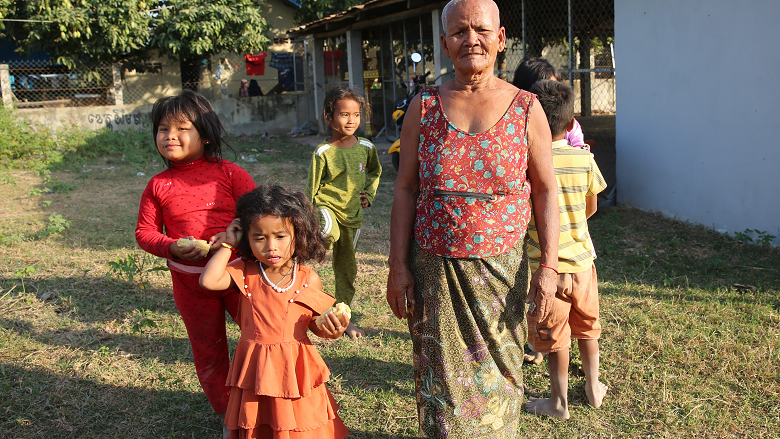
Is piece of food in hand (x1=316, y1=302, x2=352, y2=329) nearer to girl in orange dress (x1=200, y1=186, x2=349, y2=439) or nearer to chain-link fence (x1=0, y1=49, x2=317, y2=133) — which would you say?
girl in orange dress (x1=200, y1=186, x2=349, y2=439)

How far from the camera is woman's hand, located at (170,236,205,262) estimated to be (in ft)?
7.28

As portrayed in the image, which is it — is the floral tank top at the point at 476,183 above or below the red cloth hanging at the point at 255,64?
below

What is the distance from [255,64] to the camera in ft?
58.3

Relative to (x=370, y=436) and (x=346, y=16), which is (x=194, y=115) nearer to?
(x=370, y=436)

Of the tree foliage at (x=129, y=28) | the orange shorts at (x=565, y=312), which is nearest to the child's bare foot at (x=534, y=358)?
the orange shorts at (x=565, y=312)

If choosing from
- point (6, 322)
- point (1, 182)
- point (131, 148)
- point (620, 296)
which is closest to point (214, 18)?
point (131, 148)

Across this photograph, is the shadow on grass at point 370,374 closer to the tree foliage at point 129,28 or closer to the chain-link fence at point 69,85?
the tree foliage at point 129,28

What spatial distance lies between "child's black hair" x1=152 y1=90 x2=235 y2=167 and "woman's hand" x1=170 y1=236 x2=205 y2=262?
0.45 meters

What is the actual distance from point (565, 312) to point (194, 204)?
1688mm

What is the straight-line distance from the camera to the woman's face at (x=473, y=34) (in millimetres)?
1910

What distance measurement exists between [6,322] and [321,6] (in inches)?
634

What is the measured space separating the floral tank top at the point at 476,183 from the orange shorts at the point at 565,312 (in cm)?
71

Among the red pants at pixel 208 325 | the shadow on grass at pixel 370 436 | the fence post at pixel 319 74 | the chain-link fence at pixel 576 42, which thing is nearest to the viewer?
the red pants at pixel 208 325

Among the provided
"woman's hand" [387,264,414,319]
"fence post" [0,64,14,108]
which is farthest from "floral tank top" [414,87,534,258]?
"fence post" [0,64,14,108]
